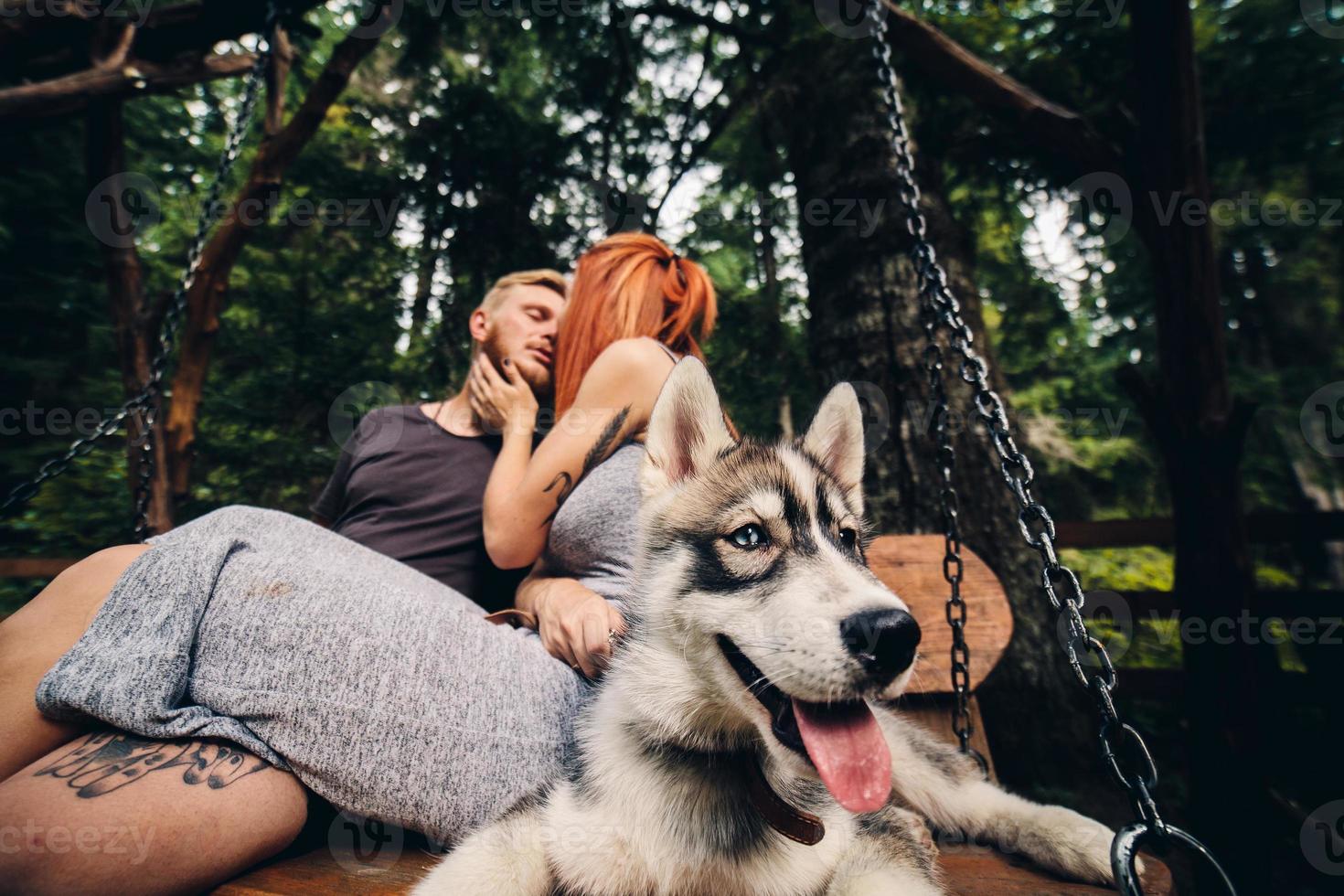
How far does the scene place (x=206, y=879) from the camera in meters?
1.32

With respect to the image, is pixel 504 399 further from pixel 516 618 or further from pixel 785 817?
pixel 785 817

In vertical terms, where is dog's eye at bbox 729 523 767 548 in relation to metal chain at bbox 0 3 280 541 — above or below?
below

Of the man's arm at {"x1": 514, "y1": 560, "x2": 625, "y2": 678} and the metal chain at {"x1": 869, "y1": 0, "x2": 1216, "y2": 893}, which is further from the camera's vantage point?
the man's arm at {"x1": 514, "y1": 560, "x2": 625, "y2": 678}

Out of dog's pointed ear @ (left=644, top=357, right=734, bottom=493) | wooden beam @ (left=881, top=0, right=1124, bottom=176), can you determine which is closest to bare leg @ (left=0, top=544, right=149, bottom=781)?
dog's pointed ear @ (left=644, top=357, right=734, bottom=493)

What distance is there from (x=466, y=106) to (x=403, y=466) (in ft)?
17.6

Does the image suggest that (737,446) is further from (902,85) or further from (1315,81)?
(1315,81)

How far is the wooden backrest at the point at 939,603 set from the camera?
2602 millimetres

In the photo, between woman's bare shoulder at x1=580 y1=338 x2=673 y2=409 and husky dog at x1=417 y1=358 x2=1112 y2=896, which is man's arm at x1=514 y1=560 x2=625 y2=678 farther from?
woman's bare shoulder at x1=580 y1=338 x2=673 y2=409

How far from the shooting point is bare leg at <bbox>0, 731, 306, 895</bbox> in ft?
3.81

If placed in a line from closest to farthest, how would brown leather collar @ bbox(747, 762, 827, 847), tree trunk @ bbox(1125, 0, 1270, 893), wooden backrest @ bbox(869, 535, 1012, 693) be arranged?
brown leather collar @ bbox(747, 762, 827, 847) → wooden backrest @ bbox(869, 535, 1012, 693) → tree trunk @ bbox(1125, 0, 1270, 893)

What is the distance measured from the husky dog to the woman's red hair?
102cm

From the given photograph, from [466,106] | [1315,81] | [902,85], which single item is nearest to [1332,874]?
[1315,81]

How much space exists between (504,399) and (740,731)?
6.22 feet

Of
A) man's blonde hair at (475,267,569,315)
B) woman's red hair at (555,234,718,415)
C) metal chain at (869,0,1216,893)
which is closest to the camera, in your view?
metal chain at (869,0,1216,893)
